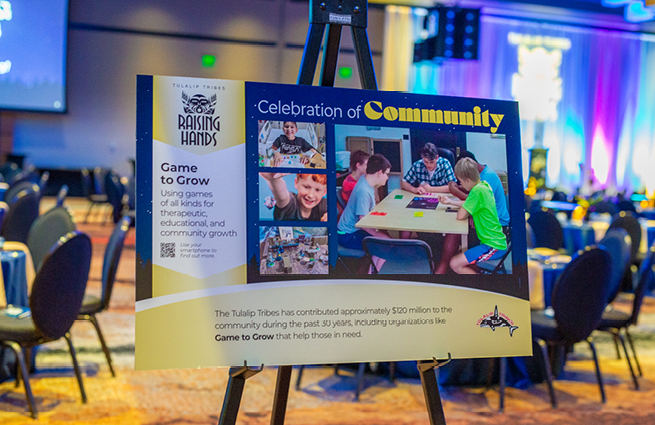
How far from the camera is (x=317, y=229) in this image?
1430 millimetres

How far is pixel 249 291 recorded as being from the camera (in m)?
1.39

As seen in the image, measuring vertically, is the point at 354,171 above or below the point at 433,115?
below

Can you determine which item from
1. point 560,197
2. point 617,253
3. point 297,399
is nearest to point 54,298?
point 297,399

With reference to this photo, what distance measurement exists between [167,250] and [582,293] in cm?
239

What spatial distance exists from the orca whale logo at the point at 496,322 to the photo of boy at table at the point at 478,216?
0.13 meters

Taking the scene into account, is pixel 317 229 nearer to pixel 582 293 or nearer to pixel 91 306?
pixel 582 293

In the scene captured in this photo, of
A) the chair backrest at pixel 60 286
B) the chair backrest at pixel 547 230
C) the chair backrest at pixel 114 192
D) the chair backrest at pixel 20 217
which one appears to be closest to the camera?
the chair backrest at pixel 60 286

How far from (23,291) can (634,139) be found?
1476 centimetres

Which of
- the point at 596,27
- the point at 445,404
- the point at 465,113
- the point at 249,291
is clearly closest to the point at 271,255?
the point at 249,291

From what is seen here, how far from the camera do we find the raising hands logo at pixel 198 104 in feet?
4.57

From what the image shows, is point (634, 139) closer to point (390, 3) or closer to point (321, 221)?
point (390, 3)

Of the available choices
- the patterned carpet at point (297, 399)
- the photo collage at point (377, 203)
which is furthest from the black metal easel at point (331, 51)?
the patterned carpet at point (297, 399)

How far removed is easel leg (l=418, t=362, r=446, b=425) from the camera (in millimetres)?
1479

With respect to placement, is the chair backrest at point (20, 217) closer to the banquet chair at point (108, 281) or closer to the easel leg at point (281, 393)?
the banquet chair at point (108, 281)
